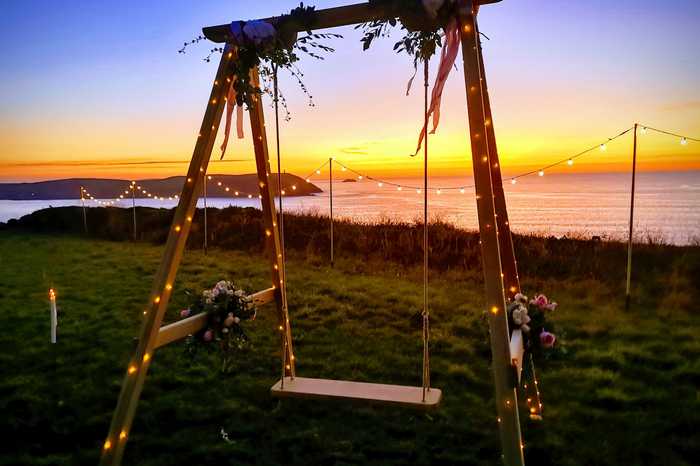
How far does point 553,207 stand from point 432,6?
65.3 feet

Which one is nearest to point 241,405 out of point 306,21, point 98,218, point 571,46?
point 306,21

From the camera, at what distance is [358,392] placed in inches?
151

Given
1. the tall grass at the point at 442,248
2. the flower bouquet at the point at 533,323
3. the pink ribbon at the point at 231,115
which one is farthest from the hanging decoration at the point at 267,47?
the tall grass at the point at 442,248

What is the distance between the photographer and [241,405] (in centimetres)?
401

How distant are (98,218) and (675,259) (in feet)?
55.0

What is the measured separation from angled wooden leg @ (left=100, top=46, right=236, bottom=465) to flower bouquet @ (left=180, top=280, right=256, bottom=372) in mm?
589

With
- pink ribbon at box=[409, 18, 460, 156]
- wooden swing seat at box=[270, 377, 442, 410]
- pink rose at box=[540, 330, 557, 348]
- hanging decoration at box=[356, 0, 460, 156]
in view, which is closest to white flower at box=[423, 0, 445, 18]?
hanging decoration at box=[356, 0, 460, 156]

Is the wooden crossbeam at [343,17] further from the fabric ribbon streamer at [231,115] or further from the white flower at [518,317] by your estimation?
the white flower at [518,317]

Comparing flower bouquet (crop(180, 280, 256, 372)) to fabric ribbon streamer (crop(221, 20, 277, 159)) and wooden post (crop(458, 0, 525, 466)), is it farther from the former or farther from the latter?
wooden post (crop(458, 0, 525, 466))

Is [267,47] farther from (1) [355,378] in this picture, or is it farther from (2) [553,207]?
(2) [553,207]

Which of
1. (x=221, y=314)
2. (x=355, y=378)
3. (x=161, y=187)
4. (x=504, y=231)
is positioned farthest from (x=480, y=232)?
(x=161, y=187)

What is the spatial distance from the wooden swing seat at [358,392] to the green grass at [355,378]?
149mm

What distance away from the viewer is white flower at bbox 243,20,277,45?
3.19 metres

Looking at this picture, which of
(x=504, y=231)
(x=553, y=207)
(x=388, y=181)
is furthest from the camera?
(x=553, y=207)
